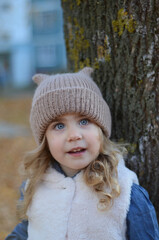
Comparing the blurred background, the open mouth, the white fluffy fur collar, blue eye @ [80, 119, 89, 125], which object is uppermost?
blue eye @ [80, 119, 89, 125]

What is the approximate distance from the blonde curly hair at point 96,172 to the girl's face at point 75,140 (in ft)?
0.22

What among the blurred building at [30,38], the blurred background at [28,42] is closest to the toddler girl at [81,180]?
the blurred background at [28,42]

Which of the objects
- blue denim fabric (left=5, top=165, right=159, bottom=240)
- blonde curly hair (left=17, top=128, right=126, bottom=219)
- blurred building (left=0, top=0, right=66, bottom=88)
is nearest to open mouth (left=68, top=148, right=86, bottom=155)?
blonde curly hair (left=17, top=128, right=126, bottom=219)

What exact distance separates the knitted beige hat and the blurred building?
22.0 m

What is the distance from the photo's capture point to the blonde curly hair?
1910mm

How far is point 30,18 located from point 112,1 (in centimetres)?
2310

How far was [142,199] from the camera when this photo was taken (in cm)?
191

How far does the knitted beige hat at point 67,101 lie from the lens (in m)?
1.96

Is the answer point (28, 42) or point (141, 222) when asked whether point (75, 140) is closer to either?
point (141, 222)

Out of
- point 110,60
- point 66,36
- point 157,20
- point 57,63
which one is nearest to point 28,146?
point 66,36

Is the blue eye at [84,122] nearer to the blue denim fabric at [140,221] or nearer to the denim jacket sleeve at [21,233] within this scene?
the blue denim fabric at [140,221]

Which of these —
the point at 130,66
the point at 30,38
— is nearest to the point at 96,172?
the point at 130,66

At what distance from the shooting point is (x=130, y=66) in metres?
2.21

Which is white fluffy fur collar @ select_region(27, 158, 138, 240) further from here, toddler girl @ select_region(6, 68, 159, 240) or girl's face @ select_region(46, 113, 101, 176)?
girl's face @ select_region(46, 113, 101, 176)
